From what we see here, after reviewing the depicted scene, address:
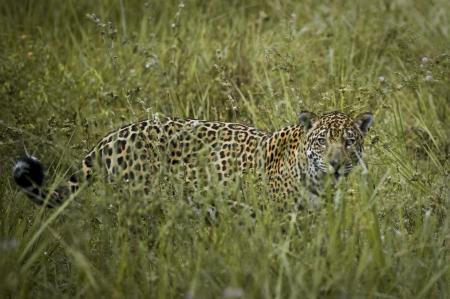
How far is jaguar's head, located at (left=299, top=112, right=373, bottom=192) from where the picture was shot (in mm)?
5668

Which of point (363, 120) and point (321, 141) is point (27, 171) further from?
point (363, 120)

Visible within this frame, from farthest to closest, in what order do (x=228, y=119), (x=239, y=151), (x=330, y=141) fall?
(x=228, y=119) < (x=239, y=151) < (x=330, y=141)

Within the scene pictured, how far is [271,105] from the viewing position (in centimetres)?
704

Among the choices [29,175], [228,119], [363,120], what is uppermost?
[363,120]

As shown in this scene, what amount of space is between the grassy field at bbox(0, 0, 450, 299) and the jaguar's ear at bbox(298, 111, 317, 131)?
353 mm

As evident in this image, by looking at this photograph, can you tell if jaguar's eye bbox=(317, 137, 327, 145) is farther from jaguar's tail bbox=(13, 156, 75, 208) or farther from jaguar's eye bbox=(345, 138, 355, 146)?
jaguar's tail bbox=(13, 156, 75, 208)

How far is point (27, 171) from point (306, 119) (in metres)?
1.66

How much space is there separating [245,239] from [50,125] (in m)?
2.66

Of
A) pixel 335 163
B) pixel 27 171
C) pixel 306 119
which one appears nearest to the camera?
pixel 27 171

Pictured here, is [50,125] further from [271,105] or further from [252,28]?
[252,28]

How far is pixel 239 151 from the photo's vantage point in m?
6.30

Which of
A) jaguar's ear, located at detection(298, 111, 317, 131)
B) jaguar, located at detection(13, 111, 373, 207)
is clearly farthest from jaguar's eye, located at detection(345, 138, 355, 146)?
jaguar's ear, located at detection(298, 111, 317, 131)

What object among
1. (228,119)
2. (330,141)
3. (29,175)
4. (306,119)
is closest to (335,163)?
(330,141)

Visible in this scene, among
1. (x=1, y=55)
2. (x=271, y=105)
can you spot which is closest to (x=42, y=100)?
(x=1, y=55)
